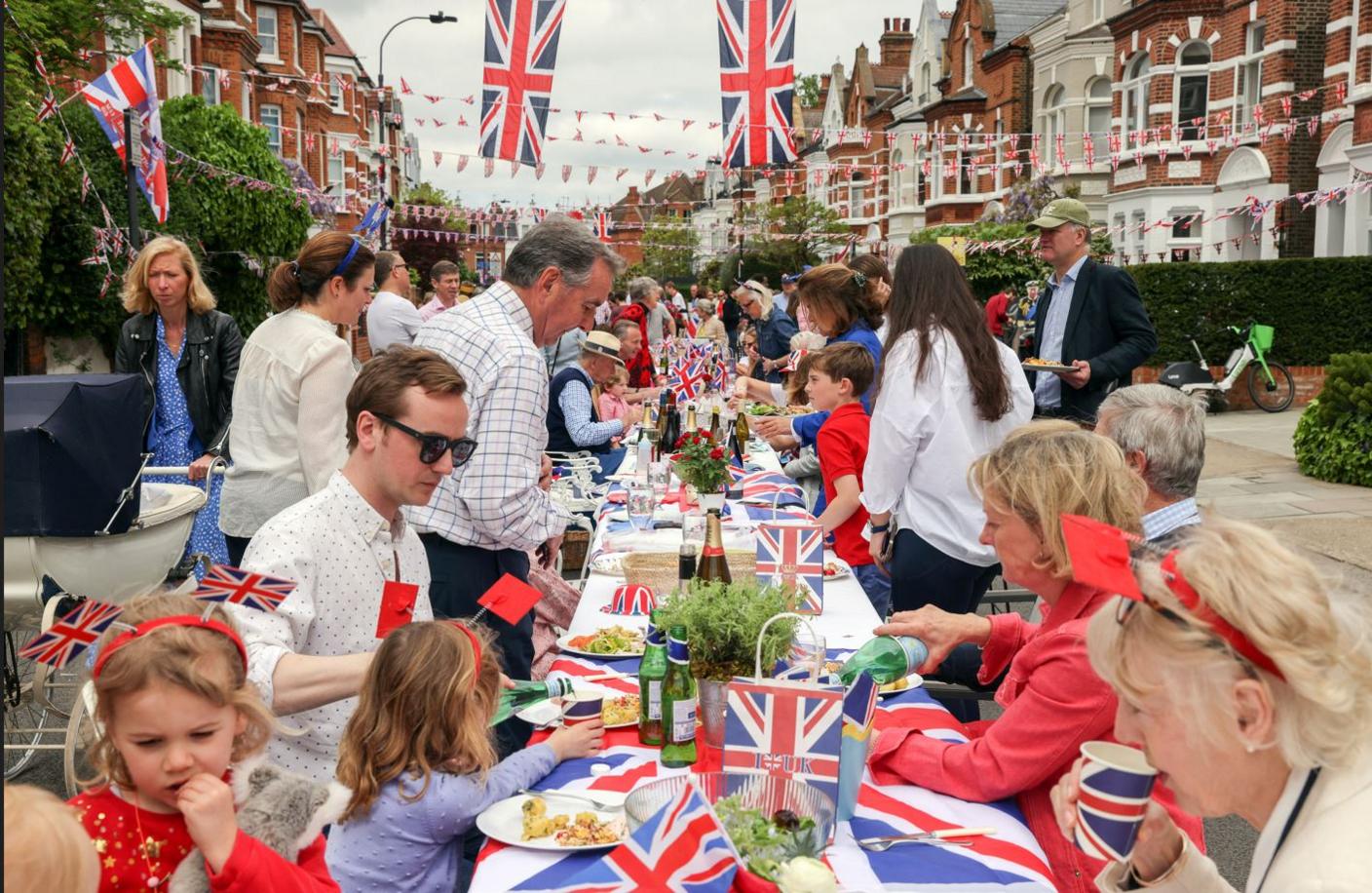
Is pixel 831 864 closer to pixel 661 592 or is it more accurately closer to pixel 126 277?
pixel 661 592

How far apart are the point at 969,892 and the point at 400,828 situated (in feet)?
3.76

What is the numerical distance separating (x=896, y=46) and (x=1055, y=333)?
188 feet

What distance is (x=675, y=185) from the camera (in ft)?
436

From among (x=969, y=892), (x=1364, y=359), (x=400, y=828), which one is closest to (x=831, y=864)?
(x=969, y=892)

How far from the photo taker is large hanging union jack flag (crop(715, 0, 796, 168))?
47.1 feet

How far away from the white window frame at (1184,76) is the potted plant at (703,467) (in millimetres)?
23774

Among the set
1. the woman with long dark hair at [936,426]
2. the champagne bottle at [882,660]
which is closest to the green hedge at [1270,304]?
the woman with long dark hair at [936,426]

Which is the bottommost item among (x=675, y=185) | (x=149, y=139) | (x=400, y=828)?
(x=400, y=828)

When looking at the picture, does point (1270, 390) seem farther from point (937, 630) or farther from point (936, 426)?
point (937, 630)

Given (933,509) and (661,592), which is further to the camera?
(933,509)

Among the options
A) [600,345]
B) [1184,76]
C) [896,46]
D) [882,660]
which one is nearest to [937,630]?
[882,660]

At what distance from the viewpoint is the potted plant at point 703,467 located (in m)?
5.64

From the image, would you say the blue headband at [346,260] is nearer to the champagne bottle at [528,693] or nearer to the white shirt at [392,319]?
the champagne bottle at [528,693]

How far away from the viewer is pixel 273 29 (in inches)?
1761
